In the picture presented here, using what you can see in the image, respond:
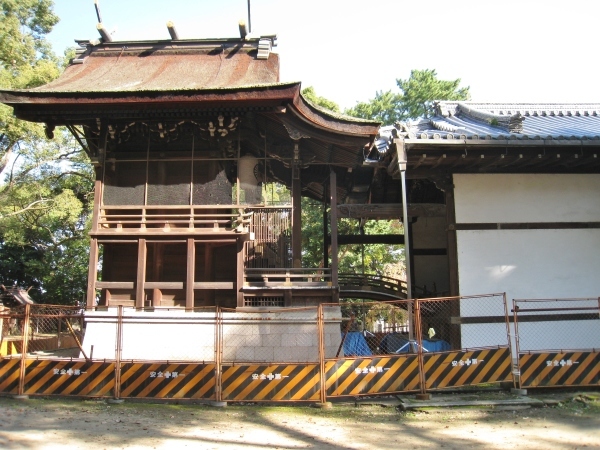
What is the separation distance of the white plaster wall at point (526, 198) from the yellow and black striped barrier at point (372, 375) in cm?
423

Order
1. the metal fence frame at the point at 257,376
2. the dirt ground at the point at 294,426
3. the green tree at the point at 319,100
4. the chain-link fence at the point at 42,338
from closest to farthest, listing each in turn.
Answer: the dirt ground at the point at 294,426
the metal fence frame at the point at 257,376
the chain-link fence at the point at 42,338
the green tree at the point at 319,100

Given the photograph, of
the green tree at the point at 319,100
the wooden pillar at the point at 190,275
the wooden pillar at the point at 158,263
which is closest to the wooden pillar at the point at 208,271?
the wooden pillar at the point at 190,275

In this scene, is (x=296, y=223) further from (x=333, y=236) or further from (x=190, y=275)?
(x=190, y=275)

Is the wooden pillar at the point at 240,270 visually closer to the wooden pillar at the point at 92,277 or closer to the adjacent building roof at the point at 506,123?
the wooden pillar at the point at 92,277

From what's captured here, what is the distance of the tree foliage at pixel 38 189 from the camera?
2188 centimetres

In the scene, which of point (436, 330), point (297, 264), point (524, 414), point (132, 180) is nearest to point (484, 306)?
point (436, 330)

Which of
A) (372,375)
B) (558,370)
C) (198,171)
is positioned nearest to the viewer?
(372,375)

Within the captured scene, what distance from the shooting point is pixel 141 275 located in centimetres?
1195

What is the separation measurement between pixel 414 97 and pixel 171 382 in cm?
3314

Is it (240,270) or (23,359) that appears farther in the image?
(240,270)

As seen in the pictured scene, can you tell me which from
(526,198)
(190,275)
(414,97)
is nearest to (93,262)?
(190,275)

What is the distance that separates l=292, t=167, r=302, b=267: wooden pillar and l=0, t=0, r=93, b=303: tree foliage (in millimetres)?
13366

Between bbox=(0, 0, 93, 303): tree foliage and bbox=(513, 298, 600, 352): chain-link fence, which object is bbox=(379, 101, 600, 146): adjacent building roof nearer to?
bbox=(513, 298, 600, 352): chain-link fence

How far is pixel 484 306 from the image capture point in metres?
11.0
